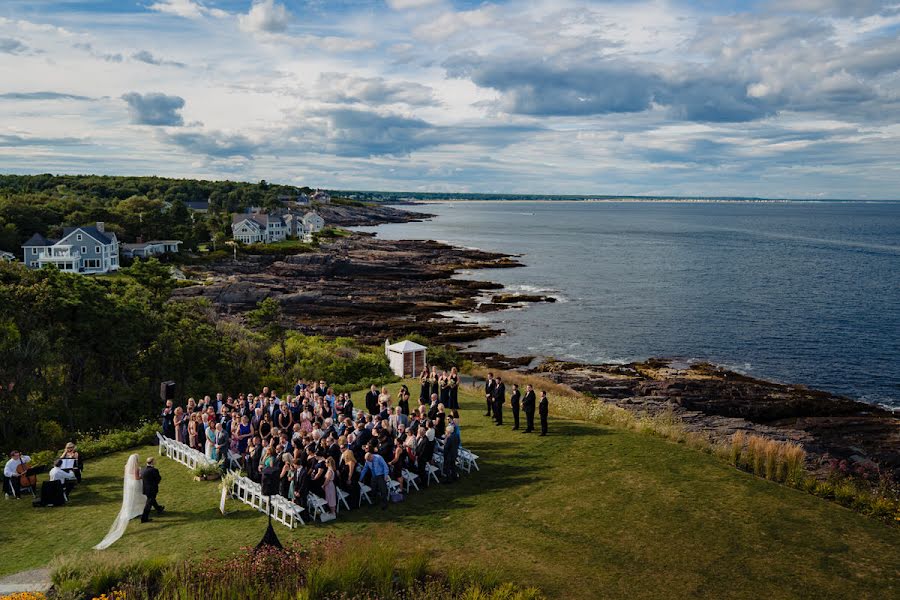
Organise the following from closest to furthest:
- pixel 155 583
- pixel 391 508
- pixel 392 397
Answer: pixel 155 583 → pixel 391 508 → pixel 392 397

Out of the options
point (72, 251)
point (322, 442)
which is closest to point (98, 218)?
point (72, 251)

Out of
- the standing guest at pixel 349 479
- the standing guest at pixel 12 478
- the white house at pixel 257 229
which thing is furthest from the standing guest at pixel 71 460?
the white house at pixel 257 229

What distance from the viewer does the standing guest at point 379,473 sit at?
13922mm

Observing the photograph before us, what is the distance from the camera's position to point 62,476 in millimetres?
14898

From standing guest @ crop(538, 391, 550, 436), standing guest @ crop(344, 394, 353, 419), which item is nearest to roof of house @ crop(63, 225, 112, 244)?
standing guest @ crop(344, 394, 353, 419)

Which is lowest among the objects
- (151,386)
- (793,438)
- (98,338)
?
(793,438)

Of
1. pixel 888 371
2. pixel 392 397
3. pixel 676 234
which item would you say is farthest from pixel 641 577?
pixel 676 234

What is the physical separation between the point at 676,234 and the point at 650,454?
163 meters

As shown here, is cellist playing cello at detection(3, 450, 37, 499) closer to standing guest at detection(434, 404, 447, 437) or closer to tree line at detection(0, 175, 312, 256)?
standing guest at detection(434, 404, 447, 437)

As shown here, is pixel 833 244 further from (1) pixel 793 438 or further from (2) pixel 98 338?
(2) pixel 98 338

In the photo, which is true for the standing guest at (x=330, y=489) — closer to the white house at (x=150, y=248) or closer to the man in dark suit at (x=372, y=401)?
the man in dark suit at (x=372, y=401)

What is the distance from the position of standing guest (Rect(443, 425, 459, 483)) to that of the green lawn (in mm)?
308

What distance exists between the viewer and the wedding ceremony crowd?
13.8 metres

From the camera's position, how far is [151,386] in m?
27.2
